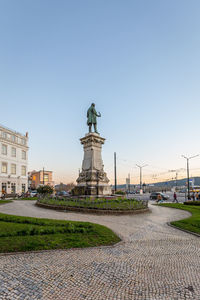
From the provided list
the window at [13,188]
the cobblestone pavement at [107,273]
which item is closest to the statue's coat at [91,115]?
the cobblestone pavement at [107,273]

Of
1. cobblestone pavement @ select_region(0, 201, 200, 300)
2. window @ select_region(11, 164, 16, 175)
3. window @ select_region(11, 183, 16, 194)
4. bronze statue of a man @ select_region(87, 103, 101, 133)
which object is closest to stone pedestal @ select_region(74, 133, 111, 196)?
bronze statue of a man @ select_region(87, 103, 101, 133)

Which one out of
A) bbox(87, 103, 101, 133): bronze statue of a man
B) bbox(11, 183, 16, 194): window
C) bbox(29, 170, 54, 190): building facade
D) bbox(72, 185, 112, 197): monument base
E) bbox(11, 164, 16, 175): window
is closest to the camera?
bbox(72, 185, 112, 197): monument base

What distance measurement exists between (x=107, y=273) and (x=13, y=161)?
44.8 meters

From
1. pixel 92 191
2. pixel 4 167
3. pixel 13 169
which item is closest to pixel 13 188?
pixel 13 169

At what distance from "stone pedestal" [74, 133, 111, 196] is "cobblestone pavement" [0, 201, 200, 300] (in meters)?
16.5

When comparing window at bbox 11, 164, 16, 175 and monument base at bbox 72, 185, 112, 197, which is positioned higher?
window at bbox 11, 164, 16, 175

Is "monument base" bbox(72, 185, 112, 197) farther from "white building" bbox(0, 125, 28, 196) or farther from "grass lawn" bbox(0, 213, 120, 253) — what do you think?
"white building" bbox(0, 125, 28, 196)

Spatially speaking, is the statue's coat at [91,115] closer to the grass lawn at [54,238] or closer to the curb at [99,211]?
the curb at [99,211]

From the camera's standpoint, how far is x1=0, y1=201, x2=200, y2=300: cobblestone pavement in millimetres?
4355

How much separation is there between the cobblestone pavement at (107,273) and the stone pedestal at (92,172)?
16464 mm

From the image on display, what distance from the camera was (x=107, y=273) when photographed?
5320 millimetres

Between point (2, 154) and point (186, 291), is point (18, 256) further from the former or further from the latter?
point (2, 154)

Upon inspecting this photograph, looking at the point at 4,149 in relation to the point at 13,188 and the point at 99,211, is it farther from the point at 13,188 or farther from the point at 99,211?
the point at 99,211

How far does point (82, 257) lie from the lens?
6.46 meters
